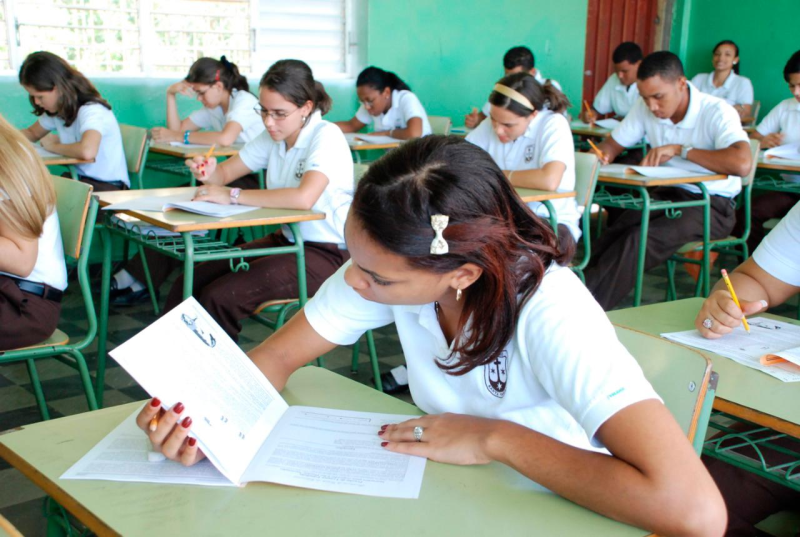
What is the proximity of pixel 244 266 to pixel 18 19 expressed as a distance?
297 centimetres

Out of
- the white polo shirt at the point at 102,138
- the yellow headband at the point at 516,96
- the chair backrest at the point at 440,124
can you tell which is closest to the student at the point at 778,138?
the yellow headband at the point at 516,96

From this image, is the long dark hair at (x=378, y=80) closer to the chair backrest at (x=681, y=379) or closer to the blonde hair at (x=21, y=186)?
the blonde hair at (x=21, y=186)

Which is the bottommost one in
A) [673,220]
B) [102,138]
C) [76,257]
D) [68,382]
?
[68,382]

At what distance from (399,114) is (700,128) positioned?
2.16 metres

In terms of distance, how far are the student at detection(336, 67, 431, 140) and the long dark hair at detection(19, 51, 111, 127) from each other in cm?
188

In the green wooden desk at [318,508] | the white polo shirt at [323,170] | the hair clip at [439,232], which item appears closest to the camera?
the green wooden desk at [318,508]

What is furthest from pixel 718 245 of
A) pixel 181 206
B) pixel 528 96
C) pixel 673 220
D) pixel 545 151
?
pixel 181 206

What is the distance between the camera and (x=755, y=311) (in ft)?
4.98

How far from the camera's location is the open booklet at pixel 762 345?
1.32m

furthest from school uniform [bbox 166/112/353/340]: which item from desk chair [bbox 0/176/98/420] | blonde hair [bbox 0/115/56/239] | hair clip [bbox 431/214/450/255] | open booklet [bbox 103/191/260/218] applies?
hair clip [bbox 431/214/450/255]

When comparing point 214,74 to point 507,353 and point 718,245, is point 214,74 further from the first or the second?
point 507,353

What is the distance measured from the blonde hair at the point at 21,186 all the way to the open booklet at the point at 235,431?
1.00 meters

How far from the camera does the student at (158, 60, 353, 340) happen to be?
7.93ft

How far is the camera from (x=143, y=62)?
4887 mm
